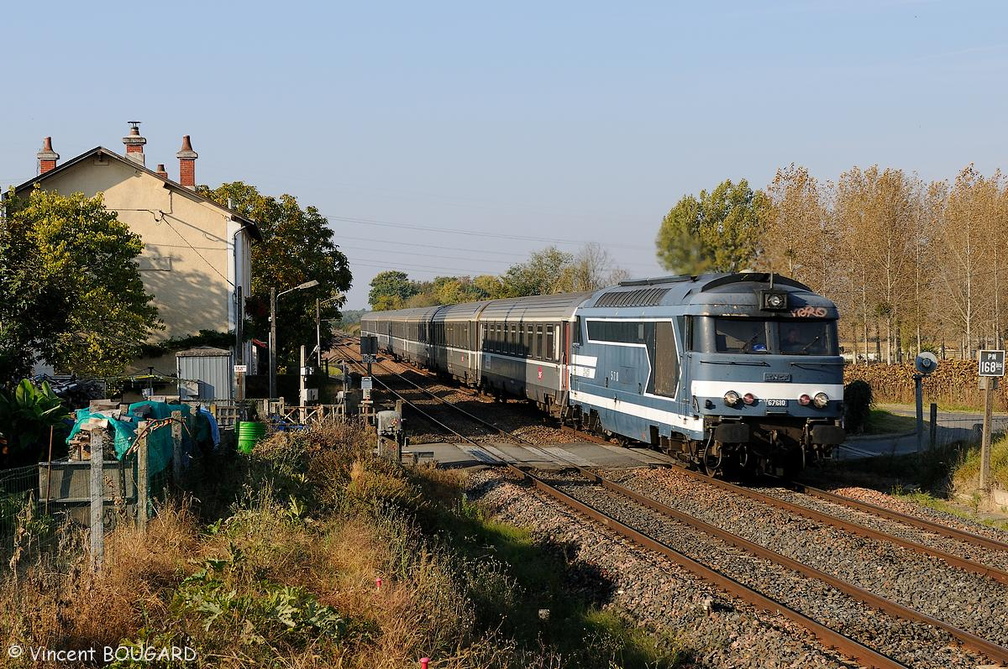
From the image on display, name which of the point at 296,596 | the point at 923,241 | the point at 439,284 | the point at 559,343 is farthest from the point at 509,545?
the point at 439,284

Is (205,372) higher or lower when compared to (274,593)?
higher

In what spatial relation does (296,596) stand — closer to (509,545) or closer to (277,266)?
(509,545)

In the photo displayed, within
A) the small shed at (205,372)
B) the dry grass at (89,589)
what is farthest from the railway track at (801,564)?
the small shed at (205,372)

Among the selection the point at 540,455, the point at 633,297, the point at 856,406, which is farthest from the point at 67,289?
the point at 856,406

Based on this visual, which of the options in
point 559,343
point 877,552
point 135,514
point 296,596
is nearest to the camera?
point 296,596

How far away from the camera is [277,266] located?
48344mm

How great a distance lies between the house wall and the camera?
32.3 meters

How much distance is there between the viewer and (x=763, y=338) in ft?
49.2

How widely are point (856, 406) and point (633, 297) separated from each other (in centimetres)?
932

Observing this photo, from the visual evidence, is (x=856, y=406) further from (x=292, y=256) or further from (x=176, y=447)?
(x=292, y=256)

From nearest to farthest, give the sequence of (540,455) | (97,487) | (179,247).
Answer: (97,487) → (540,455) → (179,247)

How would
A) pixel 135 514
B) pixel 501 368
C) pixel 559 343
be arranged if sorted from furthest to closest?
pixel 501 368, pixel 559 343, pixel 135 514

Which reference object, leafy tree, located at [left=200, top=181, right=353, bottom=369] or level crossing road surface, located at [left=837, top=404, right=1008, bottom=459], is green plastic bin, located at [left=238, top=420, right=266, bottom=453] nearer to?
level crossing road surface, located at [left=837, top=404, right=1008, bottom=459]

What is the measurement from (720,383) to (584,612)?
5.99 meters
